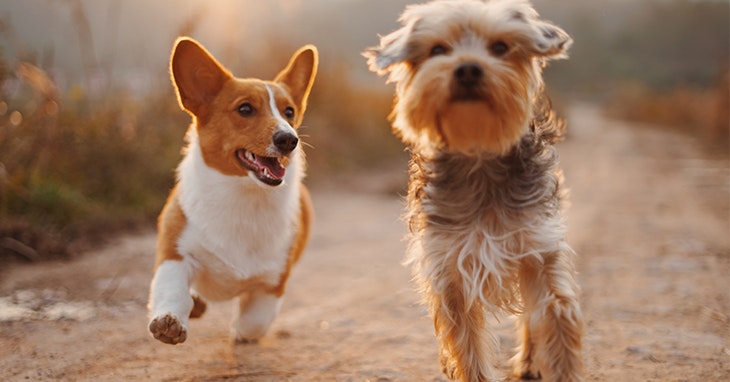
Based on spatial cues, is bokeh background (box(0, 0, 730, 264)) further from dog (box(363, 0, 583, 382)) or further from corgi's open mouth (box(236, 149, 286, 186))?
dog (box(363, 0, 583, 382))

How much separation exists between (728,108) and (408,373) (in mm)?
18993

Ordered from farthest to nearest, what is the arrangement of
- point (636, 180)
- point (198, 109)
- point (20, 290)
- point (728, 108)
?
point (728, 108) < point (636, 180) < point (20, 290) < point (198, 109)

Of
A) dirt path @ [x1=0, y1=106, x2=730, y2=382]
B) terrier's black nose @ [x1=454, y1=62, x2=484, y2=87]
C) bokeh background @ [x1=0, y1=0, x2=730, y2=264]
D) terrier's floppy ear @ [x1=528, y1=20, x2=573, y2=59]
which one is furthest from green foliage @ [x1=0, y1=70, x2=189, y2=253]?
terrier's floppy ear @ [x1=528, y1=20, x2=573, y2=59]

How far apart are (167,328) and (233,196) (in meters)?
1.01

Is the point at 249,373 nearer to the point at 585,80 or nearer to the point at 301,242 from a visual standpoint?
the point at 301,242

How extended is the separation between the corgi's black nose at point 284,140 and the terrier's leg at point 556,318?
5.21 feet

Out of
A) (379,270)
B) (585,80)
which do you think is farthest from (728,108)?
(585,80)

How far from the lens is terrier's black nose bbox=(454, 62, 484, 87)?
3324 millimetres

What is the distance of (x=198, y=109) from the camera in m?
4.70

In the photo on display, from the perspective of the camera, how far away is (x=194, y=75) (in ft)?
15.4

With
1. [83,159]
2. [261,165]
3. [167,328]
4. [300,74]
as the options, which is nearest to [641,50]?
[83,159]

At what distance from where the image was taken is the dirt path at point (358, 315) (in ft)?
14.5

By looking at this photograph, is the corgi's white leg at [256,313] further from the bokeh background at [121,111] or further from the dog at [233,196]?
the bokeh background at [121,111]

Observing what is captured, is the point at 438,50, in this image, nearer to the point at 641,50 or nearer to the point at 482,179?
the point at 482,179
